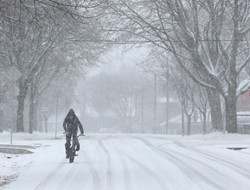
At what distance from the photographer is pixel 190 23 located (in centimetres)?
2988

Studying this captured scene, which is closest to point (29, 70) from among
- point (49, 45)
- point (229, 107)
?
point (49, 45)

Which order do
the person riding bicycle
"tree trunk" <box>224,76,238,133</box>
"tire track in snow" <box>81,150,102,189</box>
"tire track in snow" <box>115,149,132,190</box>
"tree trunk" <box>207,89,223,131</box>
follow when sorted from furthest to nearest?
"tree trunk" <box>207,89,223,131</box> → "tree trunk" <box>224,76,238,133</box> → the person riding bicycle → "tire track in snow" <box>81,150,102,189</box> → "tire track in snow" <box>115,149,132,190</box>

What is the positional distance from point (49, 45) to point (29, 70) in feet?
7.77

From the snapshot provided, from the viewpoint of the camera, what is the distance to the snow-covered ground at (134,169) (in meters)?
12.7

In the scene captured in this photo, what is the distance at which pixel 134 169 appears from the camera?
15805mm

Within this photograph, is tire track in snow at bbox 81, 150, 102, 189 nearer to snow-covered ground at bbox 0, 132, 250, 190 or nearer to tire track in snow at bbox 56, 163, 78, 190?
snow-covered ground at bbox 0, 132, 250, 190

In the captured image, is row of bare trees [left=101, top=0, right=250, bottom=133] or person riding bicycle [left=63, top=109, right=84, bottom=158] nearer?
person riding bicycle [left=63, top=109, right=84, bottom=158]

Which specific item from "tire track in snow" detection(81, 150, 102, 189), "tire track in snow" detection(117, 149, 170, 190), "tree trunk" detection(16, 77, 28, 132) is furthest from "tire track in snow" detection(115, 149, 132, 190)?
"tree trunk" detection(16, 77, 28, 132)

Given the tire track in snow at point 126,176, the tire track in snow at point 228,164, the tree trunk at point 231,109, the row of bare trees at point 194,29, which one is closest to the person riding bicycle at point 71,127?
the tire track in snow at point 126,176

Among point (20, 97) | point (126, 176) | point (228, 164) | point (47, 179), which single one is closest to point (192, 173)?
point (126, 176)

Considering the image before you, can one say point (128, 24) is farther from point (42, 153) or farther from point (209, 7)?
point (42, 153)

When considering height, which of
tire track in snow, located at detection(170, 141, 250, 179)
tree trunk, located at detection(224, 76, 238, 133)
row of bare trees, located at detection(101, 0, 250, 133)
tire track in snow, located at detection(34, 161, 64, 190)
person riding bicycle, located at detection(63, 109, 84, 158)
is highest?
row of bare trees, located at detection(101, 0, 250, 133)

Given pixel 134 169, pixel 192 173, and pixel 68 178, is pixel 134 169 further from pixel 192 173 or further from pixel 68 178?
pixel 68 178

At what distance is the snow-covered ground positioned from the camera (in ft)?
41.8
